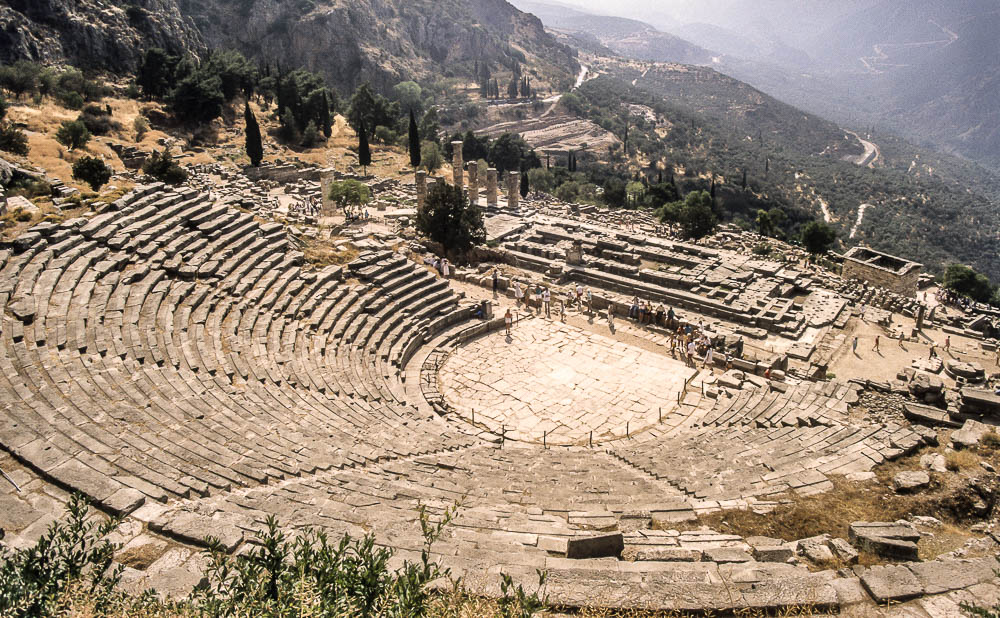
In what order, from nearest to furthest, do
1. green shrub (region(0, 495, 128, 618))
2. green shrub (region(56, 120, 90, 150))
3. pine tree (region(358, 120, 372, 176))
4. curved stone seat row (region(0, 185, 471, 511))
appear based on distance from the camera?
green shrub (region(0, 495, 128, 618)) < curved stone seat row (region(0, 185, 471, 511)) < green shrub (region(56, 120, 90, 150)) < pine tree (region(358, 120, 372, 176))

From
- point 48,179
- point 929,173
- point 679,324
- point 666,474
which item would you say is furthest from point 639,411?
point 929,173

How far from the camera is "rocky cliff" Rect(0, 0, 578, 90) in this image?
61.2m

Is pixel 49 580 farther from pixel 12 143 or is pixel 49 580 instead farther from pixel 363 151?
pixel 363 151

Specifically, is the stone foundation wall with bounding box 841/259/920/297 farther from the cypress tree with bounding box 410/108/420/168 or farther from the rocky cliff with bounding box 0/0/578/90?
the rocky cliff with bounding box 0/0/578/90

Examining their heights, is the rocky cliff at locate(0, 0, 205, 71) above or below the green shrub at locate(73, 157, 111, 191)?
above

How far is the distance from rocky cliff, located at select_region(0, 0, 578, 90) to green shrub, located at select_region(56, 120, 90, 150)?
1109 inches

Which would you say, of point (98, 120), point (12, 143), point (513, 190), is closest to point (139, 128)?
point (98, 120)

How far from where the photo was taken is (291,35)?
11838 cm

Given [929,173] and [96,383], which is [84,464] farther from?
[929,173]

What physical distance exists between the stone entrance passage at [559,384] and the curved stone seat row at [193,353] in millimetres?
2146

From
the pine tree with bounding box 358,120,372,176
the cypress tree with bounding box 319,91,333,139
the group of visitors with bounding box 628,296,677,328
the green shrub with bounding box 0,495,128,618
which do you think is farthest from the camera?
the cypress tree with bounding box 319,91,333,139

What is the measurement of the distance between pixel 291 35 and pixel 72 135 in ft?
304

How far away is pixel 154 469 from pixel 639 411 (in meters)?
13.6

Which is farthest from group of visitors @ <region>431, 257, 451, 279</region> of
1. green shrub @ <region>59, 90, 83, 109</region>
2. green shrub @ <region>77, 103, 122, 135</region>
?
green shrub @ <region>59, 90, 83, 109</region>
